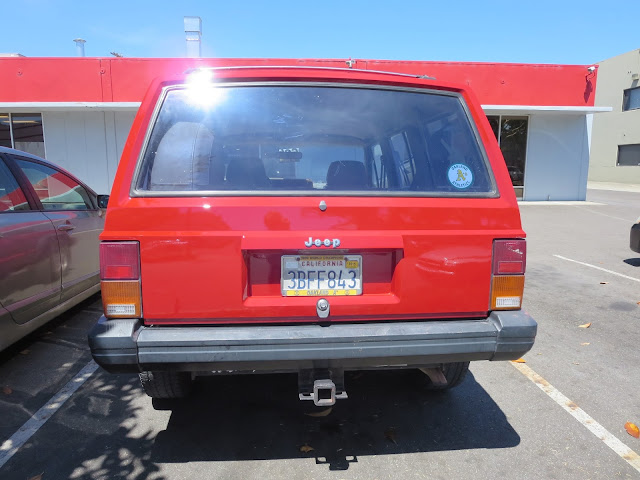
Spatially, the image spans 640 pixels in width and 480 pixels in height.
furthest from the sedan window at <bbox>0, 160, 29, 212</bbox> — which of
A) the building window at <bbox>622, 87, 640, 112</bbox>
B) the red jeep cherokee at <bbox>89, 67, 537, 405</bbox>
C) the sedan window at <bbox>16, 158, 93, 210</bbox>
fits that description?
the building window at <bbox>622, 87, 640, 112</bbox>

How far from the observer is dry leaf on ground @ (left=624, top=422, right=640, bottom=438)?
2.72 m

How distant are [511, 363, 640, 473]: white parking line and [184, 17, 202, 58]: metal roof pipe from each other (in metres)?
16.2

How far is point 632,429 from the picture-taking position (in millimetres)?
2764

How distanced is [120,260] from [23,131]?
53.8 ft

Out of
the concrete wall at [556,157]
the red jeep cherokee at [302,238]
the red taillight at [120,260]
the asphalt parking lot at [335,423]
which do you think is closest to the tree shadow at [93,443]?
the asphalt parking lot at [335,423]

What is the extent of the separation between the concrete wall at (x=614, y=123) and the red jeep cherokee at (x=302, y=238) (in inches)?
1407

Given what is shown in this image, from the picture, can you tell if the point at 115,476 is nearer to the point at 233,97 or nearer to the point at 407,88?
the point at 233,97

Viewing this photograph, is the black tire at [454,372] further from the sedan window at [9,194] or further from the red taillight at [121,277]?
the sedan window at [9,194]

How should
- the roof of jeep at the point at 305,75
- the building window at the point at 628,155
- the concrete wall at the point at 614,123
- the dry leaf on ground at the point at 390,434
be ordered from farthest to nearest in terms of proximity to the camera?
the building window at the point at 628,155
the concrete wall at the point at 614,123
the dry leaf on ground at the point at 390,434
the roof of jeep at the point at 305,75

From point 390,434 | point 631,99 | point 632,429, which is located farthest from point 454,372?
point 631,99

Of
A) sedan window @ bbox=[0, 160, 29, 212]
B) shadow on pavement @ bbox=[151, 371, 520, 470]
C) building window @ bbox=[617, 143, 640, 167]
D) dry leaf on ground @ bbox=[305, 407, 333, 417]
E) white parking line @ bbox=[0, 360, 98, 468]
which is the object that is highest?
building window @ bbox=[617, 143, 640, 167]

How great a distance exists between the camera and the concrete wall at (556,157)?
16.8 metres

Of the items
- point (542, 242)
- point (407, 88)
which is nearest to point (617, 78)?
point (542, 242)

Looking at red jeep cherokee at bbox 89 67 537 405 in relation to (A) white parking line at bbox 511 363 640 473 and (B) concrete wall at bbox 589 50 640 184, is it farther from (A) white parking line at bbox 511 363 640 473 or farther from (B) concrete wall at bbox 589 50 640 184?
(B) concrete wall at bbox 589 50 640 184
